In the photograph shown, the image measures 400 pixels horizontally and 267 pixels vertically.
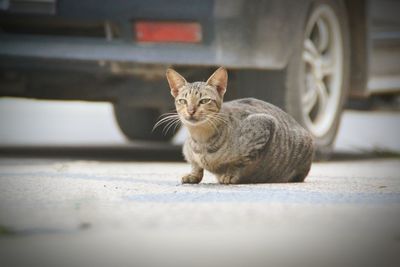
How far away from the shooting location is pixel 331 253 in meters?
2.97

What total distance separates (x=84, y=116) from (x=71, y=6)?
8629 millimetres

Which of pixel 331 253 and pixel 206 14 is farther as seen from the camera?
pixel 206 14

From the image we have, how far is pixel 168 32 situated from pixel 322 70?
1.51 meters

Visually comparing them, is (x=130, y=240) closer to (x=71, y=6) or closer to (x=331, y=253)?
(x=331, y=253)

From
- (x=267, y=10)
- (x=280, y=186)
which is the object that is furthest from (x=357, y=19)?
(x=280, y=186)

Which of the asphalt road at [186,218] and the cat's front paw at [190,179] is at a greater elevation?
the asphalt road at [186,218]

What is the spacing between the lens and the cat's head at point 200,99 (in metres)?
4.74

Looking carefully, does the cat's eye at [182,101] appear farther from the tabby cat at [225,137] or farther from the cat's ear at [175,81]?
the cat's ear at [175,81]

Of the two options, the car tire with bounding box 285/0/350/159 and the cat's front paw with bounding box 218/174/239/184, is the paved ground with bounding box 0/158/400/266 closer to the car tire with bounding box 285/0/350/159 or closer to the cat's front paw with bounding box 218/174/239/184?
the cat's front paw with bounding box 218/174/239/184

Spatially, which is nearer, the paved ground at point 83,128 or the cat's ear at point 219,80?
the cat's ear at point 219,80

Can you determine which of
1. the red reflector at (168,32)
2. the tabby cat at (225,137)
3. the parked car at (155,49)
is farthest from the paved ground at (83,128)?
the tabby cat at (225,137)

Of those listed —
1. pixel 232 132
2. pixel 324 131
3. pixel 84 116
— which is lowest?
pixel 84 116

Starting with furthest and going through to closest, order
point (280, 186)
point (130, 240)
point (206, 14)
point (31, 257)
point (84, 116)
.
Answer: point (84, 116)
point (206, 14)
point (280, 186)
point (130, 240)
point (31, 257)

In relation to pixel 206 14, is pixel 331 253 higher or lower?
lower
